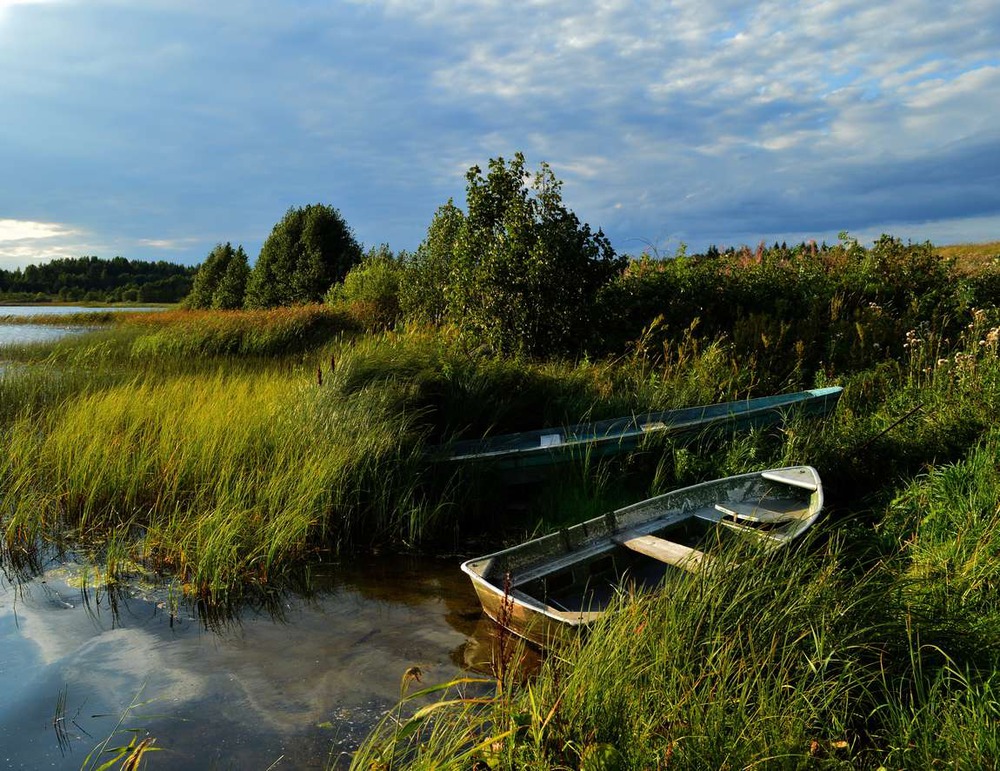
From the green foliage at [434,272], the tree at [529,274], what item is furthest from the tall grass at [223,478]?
the green foliage at [434,272]

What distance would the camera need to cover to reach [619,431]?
24.1 feet

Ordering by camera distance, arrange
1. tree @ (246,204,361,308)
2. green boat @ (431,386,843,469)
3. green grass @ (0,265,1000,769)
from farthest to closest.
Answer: tree @ (246,204,361,308)
green boat @ (431,386,843,469)
green grass @ (0,265,1000,769)

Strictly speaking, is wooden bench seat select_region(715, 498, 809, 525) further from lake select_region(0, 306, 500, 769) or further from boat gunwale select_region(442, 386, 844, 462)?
lake select_region(0, 306, 500, 769)

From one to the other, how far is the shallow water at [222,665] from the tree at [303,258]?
18335 millimetres

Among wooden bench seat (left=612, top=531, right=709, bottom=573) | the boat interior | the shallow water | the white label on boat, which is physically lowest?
the shallow water

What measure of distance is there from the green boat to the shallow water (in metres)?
1.63

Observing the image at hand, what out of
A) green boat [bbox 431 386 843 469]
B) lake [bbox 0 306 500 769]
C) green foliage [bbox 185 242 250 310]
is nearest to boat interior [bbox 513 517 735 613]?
lake [bbox 0 306 500 769]

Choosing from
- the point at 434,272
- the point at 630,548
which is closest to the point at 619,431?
the point at 630,548

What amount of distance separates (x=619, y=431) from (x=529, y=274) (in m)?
3.70

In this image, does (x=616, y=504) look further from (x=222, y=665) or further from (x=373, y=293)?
(x=373, y=293)

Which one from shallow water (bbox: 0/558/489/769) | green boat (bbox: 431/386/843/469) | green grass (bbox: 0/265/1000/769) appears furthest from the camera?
green boat (bbox: 431/386/843/469)

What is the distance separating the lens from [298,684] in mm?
3756

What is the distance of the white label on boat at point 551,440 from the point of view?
6762 millimetres

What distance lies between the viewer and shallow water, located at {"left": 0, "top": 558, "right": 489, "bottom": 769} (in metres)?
3.31
